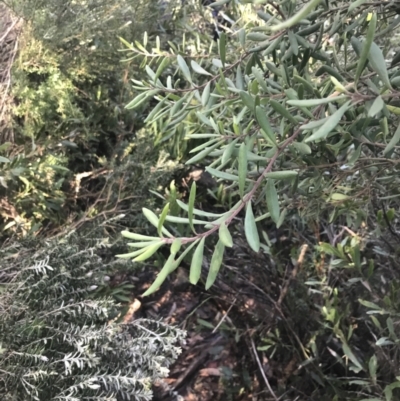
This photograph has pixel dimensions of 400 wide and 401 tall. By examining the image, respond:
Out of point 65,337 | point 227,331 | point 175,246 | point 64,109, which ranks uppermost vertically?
point 175,246

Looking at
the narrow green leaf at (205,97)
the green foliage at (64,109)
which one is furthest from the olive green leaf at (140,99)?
the green foliage at (64,109)

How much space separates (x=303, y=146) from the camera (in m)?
0.51

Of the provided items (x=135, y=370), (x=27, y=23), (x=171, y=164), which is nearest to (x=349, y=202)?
(x=135, y=370)

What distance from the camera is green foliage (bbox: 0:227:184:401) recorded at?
0.88 metres

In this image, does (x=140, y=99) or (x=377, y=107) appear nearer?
(x=377, y=107)

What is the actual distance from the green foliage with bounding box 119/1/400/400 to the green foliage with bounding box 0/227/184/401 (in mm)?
250

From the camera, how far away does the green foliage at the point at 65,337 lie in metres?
0.88

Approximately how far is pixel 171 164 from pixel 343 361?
2.50ft

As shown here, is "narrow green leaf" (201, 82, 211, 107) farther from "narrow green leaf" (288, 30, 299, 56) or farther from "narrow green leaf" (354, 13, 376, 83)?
"narrow green leaf" (354, 13, 376, 83)

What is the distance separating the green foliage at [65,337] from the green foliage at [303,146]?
0.82ft

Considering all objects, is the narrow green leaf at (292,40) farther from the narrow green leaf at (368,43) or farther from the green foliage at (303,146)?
the narrow green leaf at (368,43)

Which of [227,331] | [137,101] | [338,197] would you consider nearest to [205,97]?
[137,101]

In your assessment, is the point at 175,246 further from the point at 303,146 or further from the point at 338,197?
the point at 338,197

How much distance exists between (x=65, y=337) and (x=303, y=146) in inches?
26.6
